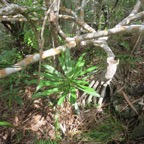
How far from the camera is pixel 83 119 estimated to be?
287 centimetres

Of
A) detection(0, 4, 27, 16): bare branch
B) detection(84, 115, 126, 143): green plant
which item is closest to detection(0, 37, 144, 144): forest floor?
detection(84, 115, 126, 143): green plant

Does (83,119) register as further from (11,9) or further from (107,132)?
(11,9)

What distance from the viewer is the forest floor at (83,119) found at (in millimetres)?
2582

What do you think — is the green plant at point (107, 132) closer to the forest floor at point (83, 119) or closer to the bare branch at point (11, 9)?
the forest floor at point (83, 119)

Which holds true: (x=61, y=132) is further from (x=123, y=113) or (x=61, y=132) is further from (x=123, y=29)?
(x=123, y=29)

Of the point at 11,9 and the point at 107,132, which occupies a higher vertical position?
the point at 11,9

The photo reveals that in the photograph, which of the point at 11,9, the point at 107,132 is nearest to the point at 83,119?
Answer: the point at 107,132

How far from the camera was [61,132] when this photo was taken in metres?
2.75

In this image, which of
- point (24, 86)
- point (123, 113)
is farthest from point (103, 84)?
point (24, 86)

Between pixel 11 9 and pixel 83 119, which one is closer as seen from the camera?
pixel 11 9

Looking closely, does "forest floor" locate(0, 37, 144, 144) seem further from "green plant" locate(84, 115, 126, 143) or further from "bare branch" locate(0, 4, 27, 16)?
"bare branch" locate(0, 4, 27, 16)

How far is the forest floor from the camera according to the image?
102 inches

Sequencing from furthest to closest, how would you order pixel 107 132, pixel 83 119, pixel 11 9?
pixel 83 119 < pixel 107 132 < pixel 11 9

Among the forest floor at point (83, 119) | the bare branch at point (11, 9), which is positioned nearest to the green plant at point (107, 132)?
the forest floor at point (83, 119)
